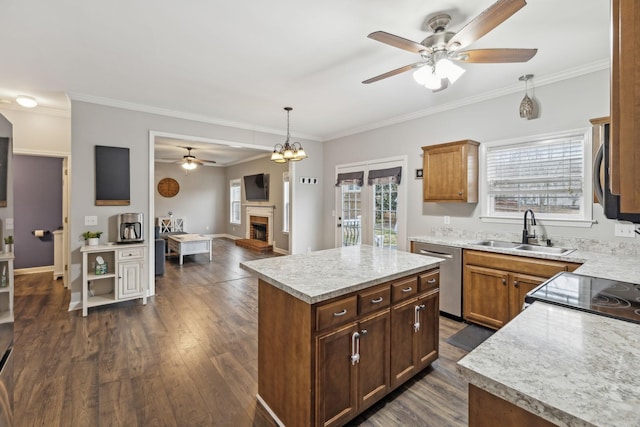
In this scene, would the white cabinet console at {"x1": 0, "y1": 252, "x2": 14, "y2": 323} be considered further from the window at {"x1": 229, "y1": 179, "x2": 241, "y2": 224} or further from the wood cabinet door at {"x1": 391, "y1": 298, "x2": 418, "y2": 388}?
the window at {"x1": 229, "y1": 179, "x2": 241, "y2": 224}

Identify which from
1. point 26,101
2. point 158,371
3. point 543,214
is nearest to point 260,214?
point 26,101

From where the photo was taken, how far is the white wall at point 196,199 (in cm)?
960

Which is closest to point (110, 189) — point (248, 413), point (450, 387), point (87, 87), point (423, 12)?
point (87, 87)

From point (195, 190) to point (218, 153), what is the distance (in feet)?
8.09

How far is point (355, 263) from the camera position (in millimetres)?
2238

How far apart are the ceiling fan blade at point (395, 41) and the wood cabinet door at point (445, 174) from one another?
1.88 m

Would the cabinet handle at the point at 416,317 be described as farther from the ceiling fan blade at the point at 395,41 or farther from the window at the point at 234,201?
the window at the point at 234,201

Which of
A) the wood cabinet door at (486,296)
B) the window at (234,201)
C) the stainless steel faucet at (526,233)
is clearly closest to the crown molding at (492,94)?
the stainless steel faucet at (526,233)

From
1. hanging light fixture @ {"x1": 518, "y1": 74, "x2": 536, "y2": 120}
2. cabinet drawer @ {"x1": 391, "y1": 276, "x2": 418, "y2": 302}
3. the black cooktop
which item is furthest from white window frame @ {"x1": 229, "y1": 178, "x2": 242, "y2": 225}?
the black cooktop

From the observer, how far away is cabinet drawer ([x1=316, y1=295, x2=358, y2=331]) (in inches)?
61.6

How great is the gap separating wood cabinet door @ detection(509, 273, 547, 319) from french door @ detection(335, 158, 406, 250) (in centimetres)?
182

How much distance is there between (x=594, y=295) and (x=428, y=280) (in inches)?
37.9

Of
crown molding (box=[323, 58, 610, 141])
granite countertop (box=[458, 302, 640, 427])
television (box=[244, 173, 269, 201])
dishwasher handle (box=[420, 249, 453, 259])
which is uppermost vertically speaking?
crown molding (box=[323, 58, 610, 141])

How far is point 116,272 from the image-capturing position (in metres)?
3.67
